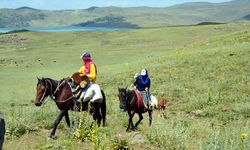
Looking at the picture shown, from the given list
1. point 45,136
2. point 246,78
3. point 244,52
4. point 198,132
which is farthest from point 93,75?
point 244,52

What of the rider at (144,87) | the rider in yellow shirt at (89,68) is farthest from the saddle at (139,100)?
the rider in yellow shirt at (89,68)

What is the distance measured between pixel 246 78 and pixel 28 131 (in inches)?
565

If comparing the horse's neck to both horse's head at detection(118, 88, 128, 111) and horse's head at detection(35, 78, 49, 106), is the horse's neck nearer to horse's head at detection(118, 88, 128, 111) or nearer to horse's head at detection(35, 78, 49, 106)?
horse's head at detection(35, 78, 49, 106)

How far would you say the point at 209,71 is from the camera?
26859 millimetres

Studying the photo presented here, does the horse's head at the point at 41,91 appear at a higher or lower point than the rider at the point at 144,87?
higher

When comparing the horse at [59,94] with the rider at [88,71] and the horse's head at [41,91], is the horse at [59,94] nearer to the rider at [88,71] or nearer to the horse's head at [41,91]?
the horse's head at [41,91]

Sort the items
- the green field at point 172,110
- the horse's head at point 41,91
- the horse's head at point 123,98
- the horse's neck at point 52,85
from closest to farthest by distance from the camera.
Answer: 1. the green field at point 172,110
2. the horse's head at point 41,91
3. the horse's neck at point 52,85
4. the horse's head at point 123,98

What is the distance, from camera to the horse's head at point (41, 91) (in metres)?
12.0

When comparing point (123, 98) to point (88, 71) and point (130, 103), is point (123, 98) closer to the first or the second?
→ point (130, 103)

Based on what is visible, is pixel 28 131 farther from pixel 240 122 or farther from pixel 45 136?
pixel 240 122

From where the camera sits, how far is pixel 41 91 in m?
12.0

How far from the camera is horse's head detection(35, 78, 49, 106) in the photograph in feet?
39.2

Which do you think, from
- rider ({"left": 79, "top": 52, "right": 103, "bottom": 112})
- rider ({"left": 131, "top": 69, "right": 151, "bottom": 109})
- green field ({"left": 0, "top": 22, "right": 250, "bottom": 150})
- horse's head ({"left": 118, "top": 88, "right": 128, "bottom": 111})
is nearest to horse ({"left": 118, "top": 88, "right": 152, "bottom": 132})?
horse's head ({"left": 118, "top": 88, "right": 128, "bottom": 111})

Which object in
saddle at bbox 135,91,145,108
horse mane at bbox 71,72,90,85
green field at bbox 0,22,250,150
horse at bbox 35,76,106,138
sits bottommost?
green field at bbox 0,22,250,150
